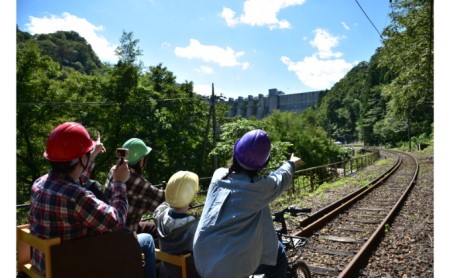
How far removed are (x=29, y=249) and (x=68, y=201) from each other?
94cm

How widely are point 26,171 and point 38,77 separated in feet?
17.4

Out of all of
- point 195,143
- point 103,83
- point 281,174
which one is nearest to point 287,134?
point 195,143

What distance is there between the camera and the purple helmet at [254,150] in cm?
216

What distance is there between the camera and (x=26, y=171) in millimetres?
18188

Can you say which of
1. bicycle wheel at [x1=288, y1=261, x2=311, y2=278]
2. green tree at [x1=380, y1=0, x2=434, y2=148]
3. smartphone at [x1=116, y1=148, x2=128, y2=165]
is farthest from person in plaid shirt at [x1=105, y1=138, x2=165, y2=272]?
green tree at [x1=380, y1=0, x2=434, y2=148]

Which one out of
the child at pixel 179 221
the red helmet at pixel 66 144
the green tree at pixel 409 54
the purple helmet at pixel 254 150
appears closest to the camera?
the red helmet at pixel 66 144

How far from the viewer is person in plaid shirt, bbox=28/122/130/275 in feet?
6.26

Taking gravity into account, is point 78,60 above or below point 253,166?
above

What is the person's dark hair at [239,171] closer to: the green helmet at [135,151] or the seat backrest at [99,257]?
the seat backrest at [99,257]

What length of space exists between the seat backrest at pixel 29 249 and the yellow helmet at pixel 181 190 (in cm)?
83

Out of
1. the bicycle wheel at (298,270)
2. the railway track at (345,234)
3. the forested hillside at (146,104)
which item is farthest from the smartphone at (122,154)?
the forested hillside at (146,104)

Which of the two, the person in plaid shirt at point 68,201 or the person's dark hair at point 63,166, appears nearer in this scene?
the person in plaid shirt at point 68,201

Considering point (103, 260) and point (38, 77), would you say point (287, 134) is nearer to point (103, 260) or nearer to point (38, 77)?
point (38, 77)

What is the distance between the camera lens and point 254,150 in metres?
2.17
